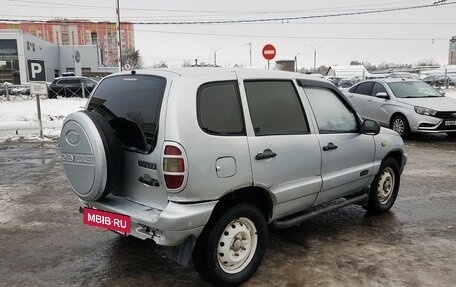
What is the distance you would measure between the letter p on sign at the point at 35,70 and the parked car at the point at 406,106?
932 cm

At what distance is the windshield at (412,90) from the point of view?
40.4 feet

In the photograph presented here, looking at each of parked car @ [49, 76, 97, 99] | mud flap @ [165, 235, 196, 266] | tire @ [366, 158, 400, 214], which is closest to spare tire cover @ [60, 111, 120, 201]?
mud flap @ [165, 235, 196, 266]

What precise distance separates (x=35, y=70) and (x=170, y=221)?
431 inches

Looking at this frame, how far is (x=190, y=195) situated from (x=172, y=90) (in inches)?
31.8

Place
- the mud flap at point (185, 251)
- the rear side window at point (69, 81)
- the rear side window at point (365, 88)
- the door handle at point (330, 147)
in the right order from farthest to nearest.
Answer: the rear side window at point (69, 81), the rear side window at point (365, 88), the door handle at point (330, 147), the mud flap at point (185, 251)

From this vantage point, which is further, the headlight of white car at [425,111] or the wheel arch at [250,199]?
the headlight of white car at [425,111]

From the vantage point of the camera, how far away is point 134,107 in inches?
143

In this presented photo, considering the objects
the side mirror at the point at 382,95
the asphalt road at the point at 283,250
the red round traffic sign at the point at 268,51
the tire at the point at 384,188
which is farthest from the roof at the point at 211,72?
the red round traffic sign at the point at 268,51

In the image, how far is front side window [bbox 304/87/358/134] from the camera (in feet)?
14.7

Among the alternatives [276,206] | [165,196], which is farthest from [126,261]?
[276,206]

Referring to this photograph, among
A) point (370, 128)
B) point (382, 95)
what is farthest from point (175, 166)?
point (382, 95)

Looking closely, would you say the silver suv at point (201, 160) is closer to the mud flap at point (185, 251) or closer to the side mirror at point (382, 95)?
the mud flap at point (185, 251)

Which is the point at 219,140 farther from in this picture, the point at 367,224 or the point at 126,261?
the point at 367,224

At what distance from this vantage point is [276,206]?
3977 millimetres
